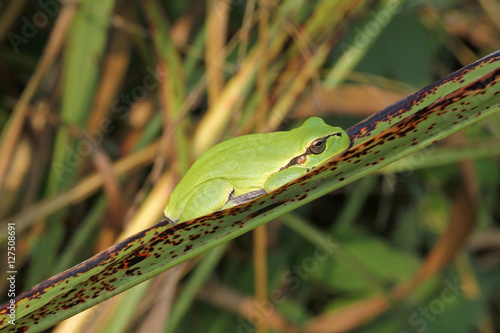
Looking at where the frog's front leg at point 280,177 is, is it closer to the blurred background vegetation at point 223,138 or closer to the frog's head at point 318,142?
the frog's head at point 318,142

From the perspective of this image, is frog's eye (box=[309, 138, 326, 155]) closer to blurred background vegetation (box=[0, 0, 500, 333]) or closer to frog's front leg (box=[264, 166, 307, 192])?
frog's front leg (box=[264, 166, 307, 192])

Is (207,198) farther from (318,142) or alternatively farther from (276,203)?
(276,203)

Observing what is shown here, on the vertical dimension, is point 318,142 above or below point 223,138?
below

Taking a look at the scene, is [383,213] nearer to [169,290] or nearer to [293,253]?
[293,253]

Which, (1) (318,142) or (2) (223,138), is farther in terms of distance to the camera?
(2) (223,138)

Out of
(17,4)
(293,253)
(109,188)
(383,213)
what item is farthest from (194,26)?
(383,213)

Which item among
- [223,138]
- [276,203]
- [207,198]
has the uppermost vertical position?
[223,138]

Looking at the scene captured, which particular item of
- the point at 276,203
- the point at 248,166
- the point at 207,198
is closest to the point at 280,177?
the point at 248,166
